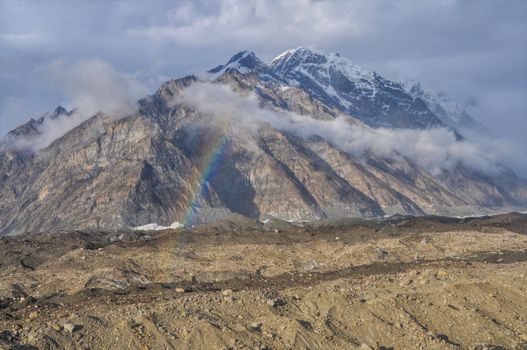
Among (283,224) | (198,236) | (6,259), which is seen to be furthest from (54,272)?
(283,224)

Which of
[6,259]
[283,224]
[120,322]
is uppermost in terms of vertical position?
[120,322]

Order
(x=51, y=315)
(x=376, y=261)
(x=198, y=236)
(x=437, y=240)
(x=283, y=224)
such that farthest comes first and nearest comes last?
(x=283, y=224) → (x=198, y=236) → (x=437, y=240) → (x=376, y=261) → (x=51, y=315)

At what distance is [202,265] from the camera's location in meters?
41.2

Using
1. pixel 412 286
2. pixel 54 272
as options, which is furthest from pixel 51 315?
pixel 54 272

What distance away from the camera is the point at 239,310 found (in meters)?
20.8

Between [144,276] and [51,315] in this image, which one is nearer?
[51,315]

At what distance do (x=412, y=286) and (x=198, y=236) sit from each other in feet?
136

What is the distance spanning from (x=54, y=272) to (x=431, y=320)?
2715 cm

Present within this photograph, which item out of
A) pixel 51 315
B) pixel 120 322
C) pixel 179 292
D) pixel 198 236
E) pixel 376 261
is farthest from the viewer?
pixel 198 236

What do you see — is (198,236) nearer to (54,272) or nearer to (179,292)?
(54,272)

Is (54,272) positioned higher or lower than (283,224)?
higher

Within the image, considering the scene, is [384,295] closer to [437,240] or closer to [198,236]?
[437,240]

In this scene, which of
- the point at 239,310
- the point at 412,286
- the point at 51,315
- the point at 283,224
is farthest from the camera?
the point at 283,224

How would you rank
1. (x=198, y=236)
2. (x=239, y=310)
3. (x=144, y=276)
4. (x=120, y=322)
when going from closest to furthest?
(x=120, y=322) < (x=239, y=310) < (x=144, y=276) < (x=198, y=236)
